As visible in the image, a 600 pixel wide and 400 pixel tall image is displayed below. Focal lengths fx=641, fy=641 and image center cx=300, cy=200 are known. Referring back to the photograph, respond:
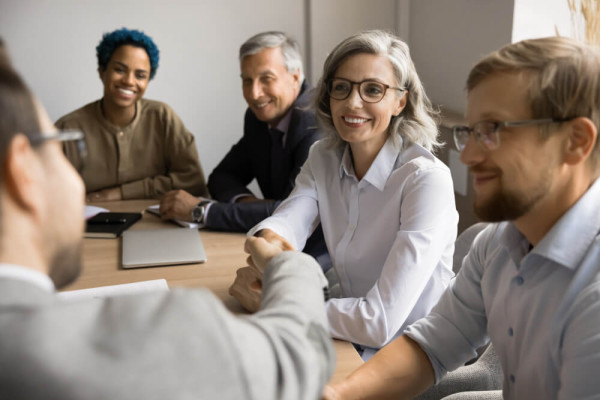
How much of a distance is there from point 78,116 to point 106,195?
493 mm

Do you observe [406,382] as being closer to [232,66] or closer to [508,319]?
[508,319]

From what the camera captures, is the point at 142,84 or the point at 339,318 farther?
the point at 142,84

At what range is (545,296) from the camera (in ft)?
3.65

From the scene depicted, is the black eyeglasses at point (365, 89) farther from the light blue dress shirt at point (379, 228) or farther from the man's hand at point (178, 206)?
the man's hand at point (178, 206)

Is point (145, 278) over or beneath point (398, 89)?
beneath

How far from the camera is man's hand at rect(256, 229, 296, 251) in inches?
56.1

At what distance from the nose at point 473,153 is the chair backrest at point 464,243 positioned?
2.29ft

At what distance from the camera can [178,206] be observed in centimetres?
231

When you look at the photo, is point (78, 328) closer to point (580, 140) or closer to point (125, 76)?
point (580, 140)

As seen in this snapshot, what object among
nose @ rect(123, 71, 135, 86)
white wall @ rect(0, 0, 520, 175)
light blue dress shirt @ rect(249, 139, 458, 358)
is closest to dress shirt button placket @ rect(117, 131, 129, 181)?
Result: nose @ rect(123, 71, 135, 86)

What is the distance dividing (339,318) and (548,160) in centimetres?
64

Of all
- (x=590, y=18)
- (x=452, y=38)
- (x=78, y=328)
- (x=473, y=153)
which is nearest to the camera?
(x=78, y=328)

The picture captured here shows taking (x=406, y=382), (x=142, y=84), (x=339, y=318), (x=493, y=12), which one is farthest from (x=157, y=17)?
(x=406, y=382)

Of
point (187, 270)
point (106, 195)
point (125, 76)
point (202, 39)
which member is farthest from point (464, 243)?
point (202, 39)
